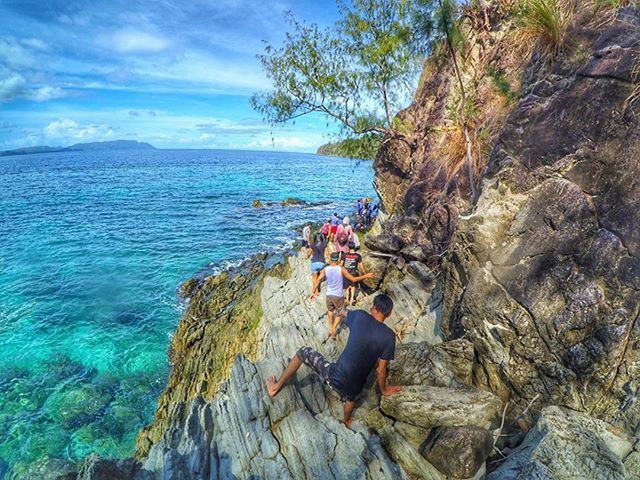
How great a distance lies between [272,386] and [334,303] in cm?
430

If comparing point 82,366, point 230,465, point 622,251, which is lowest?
point 82,366

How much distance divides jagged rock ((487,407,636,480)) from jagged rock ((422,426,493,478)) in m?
0.48

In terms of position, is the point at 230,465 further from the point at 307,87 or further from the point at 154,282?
the point at 154,282

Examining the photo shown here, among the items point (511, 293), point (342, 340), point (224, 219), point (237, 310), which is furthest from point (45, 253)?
point (511, 293)

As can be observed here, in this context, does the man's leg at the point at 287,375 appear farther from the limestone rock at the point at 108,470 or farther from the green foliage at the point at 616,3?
the green foliage at the point at 616,3

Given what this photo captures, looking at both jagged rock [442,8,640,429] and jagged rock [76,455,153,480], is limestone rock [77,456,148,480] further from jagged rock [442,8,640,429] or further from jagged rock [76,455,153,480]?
jagged rock [442,8,640,429]

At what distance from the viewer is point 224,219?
48625 mm

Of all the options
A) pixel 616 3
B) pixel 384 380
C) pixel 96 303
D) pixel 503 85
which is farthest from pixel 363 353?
pixel 96 303

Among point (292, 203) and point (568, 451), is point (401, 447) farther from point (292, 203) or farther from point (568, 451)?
point (292, 203)

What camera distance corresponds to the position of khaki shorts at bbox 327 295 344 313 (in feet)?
41.2

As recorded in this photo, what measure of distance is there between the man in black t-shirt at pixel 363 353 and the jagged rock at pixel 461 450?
137 cm

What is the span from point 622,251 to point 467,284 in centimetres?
333

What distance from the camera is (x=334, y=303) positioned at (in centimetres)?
1261

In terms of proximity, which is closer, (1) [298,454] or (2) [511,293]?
(1) [298,454]
